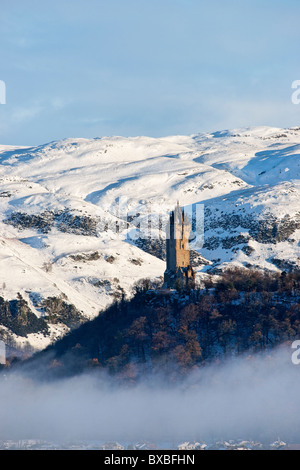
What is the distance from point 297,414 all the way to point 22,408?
6034 cm

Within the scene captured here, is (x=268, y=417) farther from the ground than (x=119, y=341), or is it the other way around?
(x=119, y=341)

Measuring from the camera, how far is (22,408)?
7721 inches

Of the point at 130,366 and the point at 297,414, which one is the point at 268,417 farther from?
the point at 130,366

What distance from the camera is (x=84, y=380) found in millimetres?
193500

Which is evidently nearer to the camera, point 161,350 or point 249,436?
point 249,436

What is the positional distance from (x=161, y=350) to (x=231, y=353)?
48.2ft
